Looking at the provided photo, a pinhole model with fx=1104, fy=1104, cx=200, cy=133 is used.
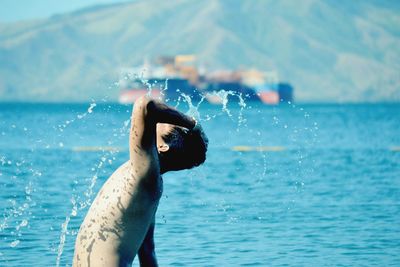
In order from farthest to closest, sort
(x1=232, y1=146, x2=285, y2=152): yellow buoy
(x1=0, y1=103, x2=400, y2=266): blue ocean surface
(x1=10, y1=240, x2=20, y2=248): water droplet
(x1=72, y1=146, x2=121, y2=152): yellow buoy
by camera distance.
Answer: (x1=232, y1=146, x2=285, y2=152): yellow buoy → (x1=72, y1=146, x2=121, y2=152): yellow buoy → (x1=10, y1=240, x2=20, y2=248): water droplet → (x1=0, y1=103, x2=400, y2=266): blue ocean surface

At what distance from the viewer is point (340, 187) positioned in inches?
1073

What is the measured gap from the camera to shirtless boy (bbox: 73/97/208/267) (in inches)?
263

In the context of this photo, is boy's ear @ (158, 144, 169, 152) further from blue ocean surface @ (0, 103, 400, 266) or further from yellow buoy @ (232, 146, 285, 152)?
yellow buoy @ (232, 146, 285, 152)

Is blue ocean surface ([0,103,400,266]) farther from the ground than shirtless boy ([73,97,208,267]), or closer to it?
farther from the ground

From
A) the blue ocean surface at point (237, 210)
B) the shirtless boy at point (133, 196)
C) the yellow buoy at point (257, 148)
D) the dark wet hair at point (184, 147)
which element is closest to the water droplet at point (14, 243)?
the blue ocean surface at point (237, 210)

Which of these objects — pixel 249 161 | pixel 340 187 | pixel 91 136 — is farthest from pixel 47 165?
pixel 91 136

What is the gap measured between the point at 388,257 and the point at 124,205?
8812mm

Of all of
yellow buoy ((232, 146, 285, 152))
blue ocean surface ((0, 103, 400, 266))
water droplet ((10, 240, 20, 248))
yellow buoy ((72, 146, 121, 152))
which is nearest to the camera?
blue ocean surface ((0, 103, 400, 266))

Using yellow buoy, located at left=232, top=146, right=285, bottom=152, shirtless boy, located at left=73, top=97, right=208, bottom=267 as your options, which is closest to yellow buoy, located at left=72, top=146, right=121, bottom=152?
yellow buoy, located at left=232, top=146, right=285, bottom=152

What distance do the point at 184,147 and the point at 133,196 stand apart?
0.44m

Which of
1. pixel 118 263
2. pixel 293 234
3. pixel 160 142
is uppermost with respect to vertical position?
pixel 293 234

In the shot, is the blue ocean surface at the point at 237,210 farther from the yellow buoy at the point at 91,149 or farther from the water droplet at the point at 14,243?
the yellow buoy at the point at 91,149

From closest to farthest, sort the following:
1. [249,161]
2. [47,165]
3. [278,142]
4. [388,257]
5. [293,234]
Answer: [388,257] < [293,234] < [47,165] < [249,161] < [278,142]

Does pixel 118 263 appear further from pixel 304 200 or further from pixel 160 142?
pixel 304 200
